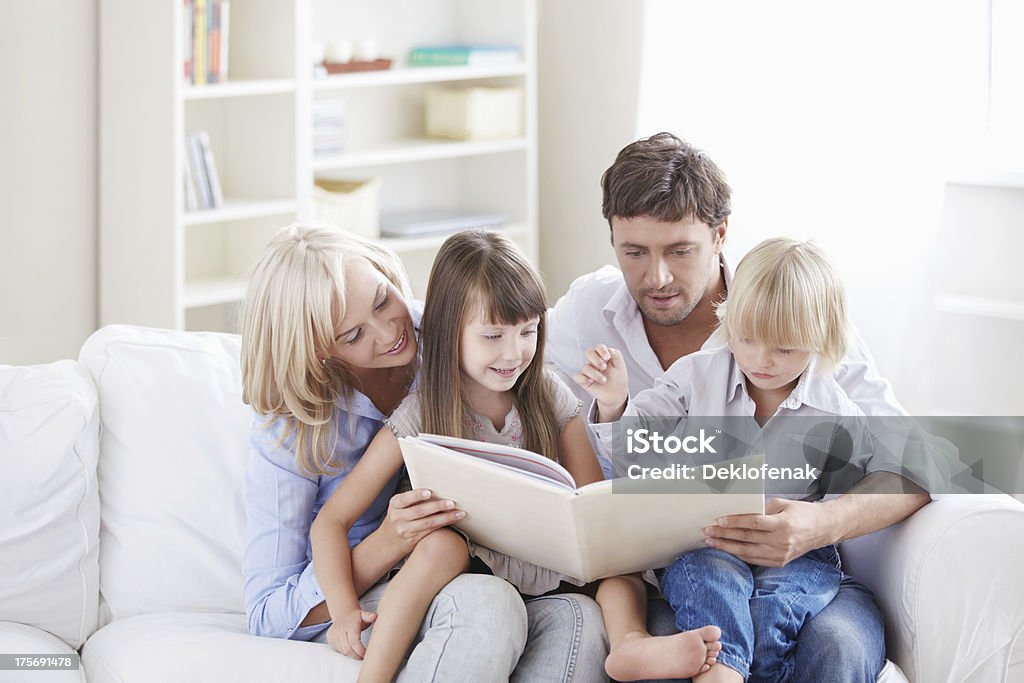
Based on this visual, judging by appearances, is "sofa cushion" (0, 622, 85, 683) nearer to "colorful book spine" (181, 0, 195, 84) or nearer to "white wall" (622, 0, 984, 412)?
"colorful book spine" (181, 0, 195, 84)

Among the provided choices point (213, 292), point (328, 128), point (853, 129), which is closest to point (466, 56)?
point (328, 128)

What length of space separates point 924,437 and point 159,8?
2.01 m

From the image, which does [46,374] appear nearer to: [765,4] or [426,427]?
[426,427]

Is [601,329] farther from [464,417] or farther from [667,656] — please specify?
[667,656]

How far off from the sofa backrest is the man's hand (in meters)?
0.77

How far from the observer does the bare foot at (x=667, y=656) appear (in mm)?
1488

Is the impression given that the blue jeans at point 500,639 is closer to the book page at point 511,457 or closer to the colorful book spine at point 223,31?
the book page at point 511,457

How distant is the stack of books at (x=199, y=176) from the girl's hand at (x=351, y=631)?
161 cm

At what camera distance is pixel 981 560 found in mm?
1604

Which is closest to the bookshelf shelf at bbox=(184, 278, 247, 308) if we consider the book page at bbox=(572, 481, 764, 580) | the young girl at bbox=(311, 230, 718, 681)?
the young girl at bbox=(311, 230, 718, 681)

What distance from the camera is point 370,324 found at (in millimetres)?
1694

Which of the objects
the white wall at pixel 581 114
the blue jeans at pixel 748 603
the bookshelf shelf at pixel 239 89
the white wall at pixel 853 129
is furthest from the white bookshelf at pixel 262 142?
the blue jeans at pixel 748 603

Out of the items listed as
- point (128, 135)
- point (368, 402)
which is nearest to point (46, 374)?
point (368, 402)

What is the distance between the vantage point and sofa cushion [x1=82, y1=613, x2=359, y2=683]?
5.24 ft
